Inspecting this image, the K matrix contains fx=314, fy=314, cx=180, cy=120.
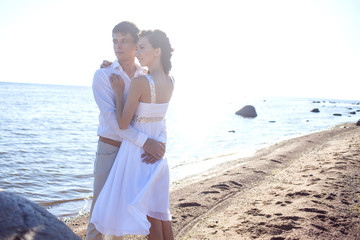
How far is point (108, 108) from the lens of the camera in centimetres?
332

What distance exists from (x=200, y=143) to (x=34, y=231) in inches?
679

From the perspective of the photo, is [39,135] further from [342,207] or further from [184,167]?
[342,207]

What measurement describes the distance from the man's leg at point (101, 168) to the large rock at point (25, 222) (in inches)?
46.6

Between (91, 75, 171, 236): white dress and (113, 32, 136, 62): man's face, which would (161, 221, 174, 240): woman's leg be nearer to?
(91, 75, 171, 236): white dress

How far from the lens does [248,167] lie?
33.1ft

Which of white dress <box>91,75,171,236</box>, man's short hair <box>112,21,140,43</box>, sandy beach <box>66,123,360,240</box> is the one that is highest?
man's short hair <box>112,21,140,43</box>

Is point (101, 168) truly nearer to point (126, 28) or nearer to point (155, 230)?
point (155, 230)

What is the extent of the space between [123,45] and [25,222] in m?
2.17

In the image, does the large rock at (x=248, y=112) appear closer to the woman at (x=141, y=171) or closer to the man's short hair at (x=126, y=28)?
the man's short hair at (x=126, y=28)

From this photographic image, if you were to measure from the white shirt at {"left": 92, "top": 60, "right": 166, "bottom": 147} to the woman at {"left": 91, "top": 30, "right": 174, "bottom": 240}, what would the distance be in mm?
81

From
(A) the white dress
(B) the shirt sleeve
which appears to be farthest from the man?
(A) the white dress

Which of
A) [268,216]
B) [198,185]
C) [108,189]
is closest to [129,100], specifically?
[108,189]

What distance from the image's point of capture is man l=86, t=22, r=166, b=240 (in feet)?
10.5

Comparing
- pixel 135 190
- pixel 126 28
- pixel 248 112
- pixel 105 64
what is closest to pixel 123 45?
pixel 126 28
